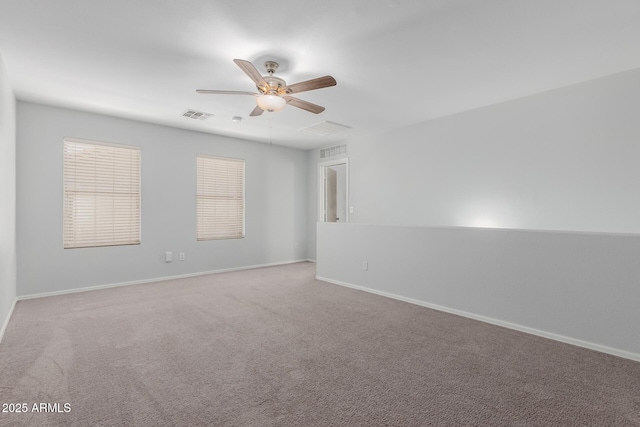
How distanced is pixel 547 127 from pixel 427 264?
231cm

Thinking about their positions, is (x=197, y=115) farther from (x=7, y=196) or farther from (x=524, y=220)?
(x=524, y=220)

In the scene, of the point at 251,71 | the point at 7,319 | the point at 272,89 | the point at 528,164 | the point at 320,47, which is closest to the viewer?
the point at 251,71

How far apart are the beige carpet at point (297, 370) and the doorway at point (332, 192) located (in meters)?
3.71

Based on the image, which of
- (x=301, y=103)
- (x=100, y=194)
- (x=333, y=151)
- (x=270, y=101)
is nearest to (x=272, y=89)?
(x=270, y=101)

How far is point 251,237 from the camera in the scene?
6668mm

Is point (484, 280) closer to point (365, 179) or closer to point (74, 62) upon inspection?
point (365, 179)

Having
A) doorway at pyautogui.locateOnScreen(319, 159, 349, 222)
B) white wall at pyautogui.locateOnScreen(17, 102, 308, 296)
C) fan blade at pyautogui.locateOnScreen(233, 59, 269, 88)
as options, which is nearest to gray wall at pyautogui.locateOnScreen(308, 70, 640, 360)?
doorway at pyautogui.locateOnScreen(319, 159, 349, 222)

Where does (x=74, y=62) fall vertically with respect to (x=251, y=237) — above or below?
above

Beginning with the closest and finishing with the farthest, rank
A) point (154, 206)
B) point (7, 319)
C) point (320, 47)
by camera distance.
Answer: point (320, 47) → point (7, 319) → point (154, 206)

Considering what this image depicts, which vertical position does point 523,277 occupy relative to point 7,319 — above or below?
above

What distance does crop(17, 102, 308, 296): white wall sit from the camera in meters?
4.33

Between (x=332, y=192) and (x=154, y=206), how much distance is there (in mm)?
3822

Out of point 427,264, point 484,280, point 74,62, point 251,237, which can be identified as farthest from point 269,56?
point 251,237

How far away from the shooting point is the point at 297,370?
2.33 m
